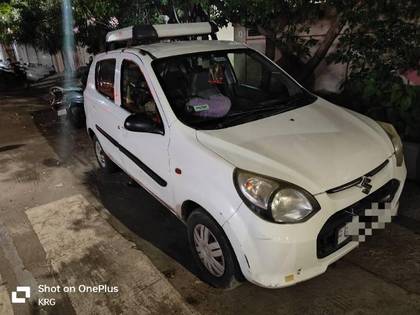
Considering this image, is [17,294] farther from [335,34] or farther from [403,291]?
[335,34]

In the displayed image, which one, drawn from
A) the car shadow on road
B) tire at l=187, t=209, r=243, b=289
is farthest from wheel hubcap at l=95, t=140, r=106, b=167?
tire at l=187, t=209, r=243, b=289

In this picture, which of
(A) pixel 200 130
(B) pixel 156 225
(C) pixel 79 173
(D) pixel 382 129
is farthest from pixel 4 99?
(D) pixel 382 129

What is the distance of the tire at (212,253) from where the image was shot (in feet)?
7.20

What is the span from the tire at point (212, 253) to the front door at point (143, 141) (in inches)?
15.6

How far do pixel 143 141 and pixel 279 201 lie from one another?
1.41m

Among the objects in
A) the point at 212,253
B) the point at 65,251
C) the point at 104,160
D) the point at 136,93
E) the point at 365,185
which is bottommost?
the point at 65,251

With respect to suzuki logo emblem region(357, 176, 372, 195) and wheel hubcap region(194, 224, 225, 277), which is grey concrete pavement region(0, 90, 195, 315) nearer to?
wheel hubcap region(194, 224, 225, 277)

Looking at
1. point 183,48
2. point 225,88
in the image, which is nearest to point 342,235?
point 225,88

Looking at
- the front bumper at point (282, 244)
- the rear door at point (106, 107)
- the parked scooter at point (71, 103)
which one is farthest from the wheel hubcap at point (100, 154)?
the front bumper at point (282, 244)

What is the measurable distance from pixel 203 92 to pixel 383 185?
1578 mm

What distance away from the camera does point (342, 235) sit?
2.10 metres

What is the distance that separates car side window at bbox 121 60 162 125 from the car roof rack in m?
0.35

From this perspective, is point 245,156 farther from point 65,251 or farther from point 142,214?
point 65,251

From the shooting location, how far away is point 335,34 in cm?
503
